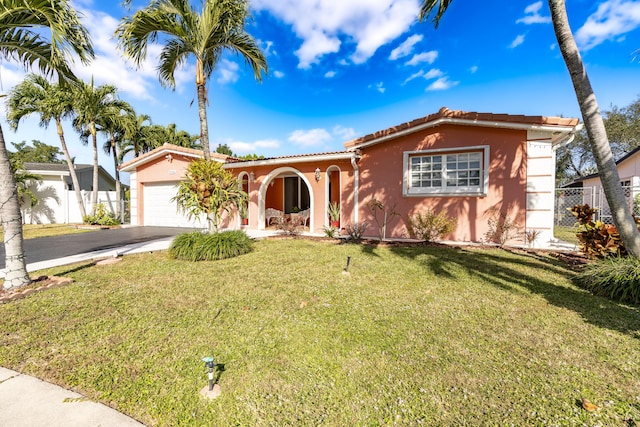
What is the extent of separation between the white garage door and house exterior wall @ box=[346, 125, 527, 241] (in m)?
10.8

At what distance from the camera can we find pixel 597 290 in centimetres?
468

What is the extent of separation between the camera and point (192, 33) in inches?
307

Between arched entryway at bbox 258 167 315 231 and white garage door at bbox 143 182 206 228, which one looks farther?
arched entryway at bbox 258 167 315 231

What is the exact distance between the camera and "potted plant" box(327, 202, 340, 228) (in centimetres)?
1134

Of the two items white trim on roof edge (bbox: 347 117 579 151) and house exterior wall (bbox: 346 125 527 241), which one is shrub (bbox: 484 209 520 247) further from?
white trim on roof edge (bbox: 347 117 579 151)

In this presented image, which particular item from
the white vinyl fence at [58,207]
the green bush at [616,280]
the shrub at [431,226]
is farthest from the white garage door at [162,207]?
the green bush at [616,280]

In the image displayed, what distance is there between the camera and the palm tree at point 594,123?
484 centimetres

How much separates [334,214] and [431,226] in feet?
13.0

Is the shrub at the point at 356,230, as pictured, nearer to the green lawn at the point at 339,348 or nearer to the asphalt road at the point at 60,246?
the green lawn at the point at 339,348

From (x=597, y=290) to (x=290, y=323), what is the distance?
5.46m

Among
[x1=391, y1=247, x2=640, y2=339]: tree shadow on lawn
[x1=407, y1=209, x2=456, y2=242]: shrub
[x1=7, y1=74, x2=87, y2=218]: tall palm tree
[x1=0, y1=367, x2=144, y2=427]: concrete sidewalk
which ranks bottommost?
[x1=0, y1=367, x2=144, y2=427]: concrete sidewalk

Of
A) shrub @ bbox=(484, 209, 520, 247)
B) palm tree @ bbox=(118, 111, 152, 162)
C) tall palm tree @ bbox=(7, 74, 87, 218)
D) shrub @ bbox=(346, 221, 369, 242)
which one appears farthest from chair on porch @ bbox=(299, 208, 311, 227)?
palm tree @ bbox=(118, 111, 152, 162)

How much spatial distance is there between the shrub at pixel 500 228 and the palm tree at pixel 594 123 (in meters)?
3.73

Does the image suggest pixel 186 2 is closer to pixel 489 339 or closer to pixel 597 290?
pixel 489 339
